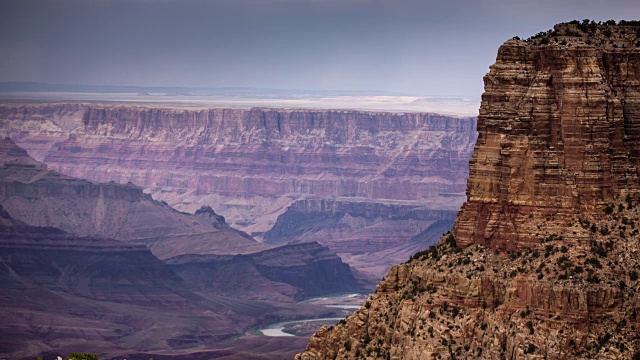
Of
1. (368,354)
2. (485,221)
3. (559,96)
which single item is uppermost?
(559,96)

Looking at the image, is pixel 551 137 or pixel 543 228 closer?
pixel 543 228

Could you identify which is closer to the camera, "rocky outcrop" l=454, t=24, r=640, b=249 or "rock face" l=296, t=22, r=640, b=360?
"rock face" l=296, t=22, r=640, b=360

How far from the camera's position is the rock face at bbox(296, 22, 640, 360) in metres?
96.3

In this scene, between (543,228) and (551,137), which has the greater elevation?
(551,137)

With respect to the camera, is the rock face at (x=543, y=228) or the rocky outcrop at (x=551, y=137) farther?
the rocky outcrop at (x=551, y=137)

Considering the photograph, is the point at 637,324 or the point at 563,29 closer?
the point at 637,324

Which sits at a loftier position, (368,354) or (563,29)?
(563,29)

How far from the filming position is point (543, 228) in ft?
327

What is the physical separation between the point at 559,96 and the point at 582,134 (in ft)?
8.13

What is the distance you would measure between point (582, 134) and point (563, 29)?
8.38 metres

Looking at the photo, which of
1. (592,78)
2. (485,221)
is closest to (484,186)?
(485,221)

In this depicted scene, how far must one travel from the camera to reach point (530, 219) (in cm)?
10031

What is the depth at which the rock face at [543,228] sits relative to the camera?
9631 cm

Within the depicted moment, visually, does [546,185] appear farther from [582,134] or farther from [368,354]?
[368,354]
